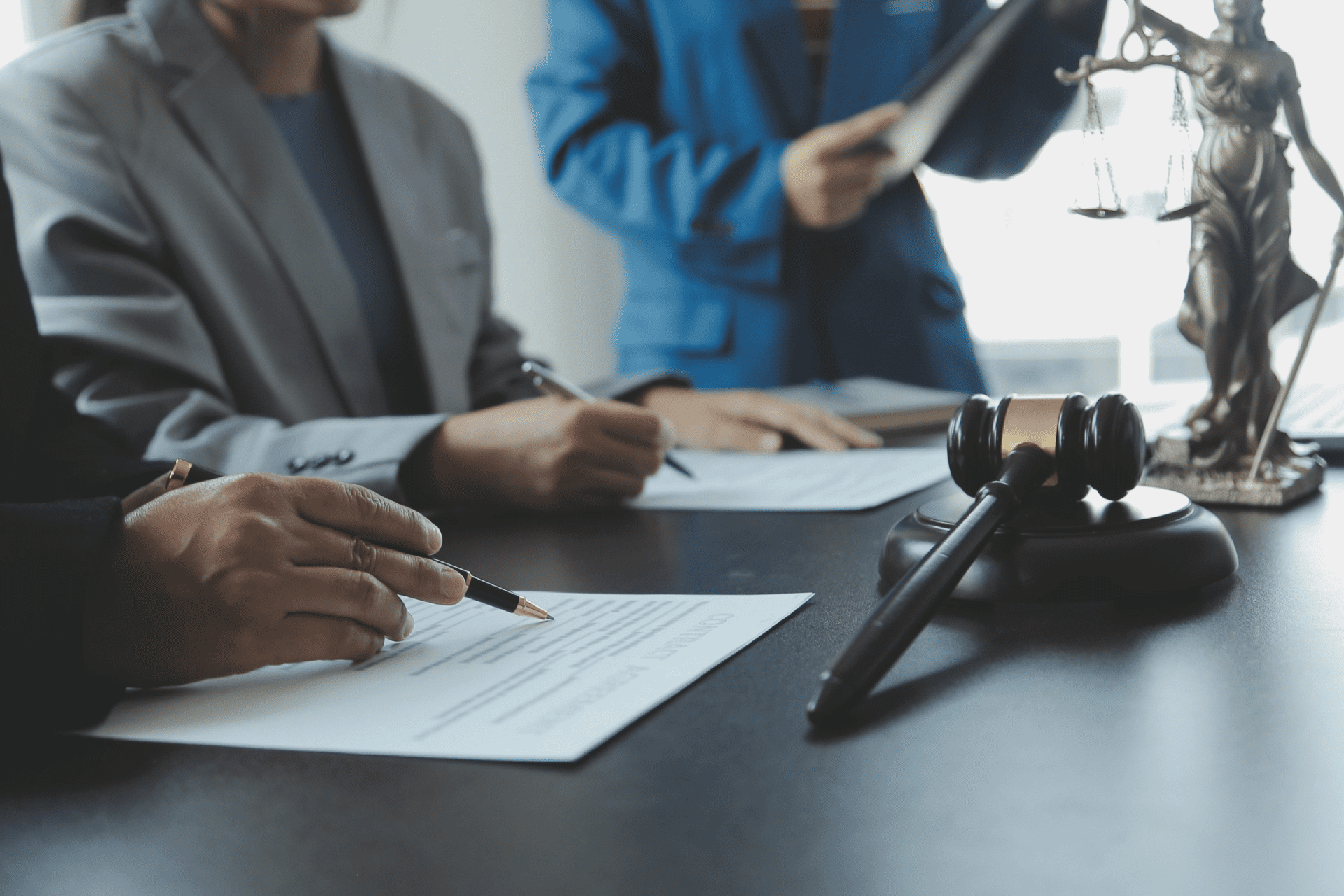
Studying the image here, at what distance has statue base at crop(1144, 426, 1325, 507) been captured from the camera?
0.77 m

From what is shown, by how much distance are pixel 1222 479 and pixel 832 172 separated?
0.89m

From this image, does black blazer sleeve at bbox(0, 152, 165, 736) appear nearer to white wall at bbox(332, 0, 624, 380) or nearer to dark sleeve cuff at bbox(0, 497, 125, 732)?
dark sleeve cuff at bbox(0, 497, 125, 732)

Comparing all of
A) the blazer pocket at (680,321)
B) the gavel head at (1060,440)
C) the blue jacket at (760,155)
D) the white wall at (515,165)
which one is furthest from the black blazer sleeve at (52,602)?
the white wall at (515,165)

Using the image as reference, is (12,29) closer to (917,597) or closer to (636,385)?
(636,385)

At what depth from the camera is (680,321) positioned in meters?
1.91

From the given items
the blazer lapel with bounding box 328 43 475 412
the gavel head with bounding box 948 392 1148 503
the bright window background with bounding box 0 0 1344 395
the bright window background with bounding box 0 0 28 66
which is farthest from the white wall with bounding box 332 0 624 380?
the gavel head with bounding box 948 392 1148 503

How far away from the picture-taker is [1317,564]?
1.97 feet

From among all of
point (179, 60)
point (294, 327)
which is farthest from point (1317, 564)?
point (179, 60)

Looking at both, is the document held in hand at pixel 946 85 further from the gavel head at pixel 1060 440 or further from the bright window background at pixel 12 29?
the bright window background at pixel 12 29

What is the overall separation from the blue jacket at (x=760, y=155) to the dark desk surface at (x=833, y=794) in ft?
4.31

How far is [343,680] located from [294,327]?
0.85 metres

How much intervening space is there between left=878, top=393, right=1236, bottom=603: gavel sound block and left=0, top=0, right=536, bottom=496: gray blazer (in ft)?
1.66

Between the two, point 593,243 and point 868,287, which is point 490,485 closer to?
point 868,287

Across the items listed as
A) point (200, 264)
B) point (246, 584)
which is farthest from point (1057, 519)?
point (200, 264)
